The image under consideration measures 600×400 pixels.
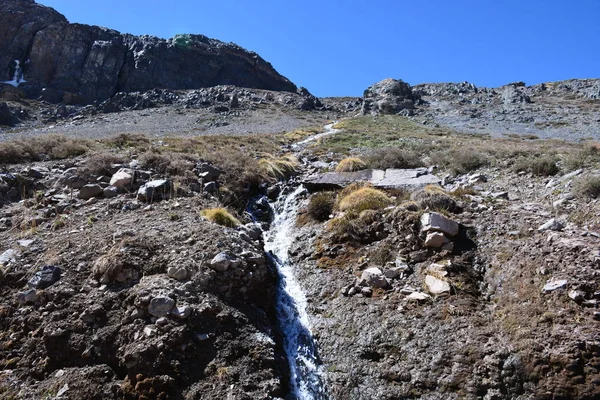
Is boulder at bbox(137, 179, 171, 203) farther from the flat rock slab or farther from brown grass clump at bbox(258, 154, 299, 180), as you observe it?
the flat rock slab

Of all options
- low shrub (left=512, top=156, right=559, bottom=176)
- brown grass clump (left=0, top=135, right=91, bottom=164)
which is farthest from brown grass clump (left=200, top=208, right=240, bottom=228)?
low shrub (left=512, top=156, right=559, bottom=176)

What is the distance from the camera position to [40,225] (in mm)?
8750

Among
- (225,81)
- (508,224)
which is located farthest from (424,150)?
(225,81)

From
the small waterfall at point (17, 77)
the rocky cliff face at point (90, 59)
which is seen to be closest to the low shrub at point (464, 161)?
the rocky cliff face at point (90, 59)

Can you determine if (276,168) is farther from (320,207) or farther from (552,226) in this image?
(552,226)

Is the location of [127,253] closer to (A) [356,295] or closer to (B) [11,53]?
(A) [356,295]

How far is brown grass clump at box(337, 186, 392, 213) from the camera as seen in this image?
979 centimetres

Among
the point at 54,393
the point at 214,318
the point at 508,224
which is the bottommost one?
the point at 54,393

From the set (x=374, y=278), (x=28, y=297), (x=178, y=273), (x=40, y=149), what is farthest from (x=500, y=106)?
(x=28, y=297)

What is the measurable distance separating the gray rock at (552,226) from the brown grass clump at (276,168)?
8.66 metres

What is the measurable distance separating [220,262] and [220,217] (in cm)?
226

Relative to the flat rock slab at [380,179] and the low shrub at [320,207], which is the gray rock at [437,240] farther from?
the flat rock slab at [380,179]

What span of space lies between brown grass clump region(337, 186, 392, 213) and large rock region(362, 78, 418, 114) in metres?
48.4

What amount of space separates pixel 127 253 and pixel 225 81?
71214 millimetres
